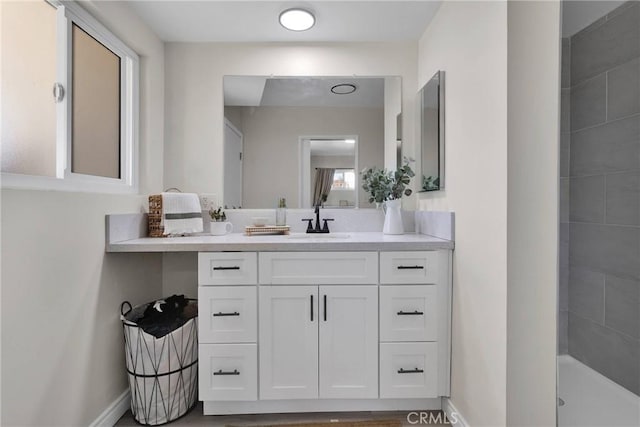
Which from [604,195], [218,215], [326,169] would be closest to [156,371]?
[218,215]

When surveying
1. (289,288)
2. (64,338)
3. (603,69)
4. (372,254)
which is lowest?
(64,338)

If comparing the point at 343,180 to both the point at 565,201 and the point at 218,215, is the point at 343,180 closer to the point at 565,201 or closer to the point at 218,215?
the point at 218,215

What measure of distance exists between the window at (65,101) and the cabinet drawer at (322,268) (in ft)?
3.20

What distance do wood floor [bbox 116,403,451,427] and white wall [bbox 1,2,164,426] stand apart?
37 cm

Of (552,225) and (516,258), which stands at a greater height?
(552,225)

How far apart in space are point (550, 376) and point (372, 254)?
830 millimetres

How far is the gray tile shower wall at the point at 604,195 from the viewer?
1777 millimetres

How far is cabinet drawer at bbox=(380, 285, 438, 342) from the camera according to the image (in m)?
1.68

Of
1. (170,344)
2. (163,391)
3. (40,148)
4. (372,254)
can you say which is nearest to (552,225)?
(372,254)

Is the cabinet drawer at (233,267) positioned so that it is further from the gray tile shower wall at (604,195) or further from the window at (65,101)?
the gray tile shower wall at (604,195)

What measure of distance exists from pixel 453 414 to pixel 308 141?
5.80 ft

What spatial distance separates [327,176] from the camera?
231cm

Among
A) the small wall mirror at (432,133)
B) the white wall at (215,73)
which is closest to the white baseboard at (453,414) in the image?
the small wall mirror at (432,133)

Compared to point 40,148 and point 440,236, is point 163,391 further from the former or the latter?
point 440,236
